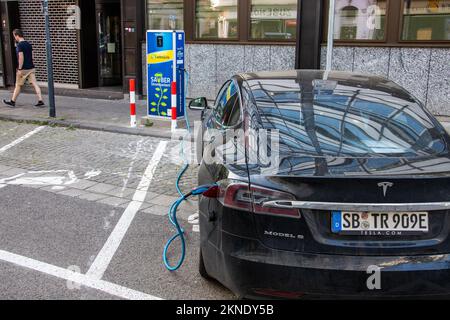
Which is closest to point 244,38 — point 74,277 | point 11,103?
point 11,103

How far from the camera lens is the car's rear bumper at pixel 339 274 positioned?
2807 mm

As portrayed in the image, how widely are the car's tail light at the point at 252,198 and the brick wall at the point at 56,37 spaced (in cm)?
1338

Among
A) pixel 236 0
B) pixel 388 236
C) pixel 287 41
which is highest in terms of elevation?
pixel 236 0

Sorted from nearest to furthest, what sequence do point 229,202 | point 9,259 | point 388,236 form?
point 388,236, point 229,202, point 9,259

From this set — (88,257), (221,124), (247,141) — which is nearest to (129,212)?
(88,257)

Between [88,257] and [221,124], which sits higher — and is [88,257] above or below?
below

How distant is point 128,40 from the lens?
533 inches

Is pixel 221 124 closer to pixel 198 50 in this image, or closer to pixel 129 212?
pixel 129 212

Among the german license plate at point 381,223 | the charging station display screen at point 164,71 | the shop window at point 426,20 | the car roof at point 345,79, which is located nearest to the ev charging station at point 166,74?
the charging station display screen at point 164,71

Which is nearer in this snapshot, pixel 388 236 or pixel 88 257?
pixel 388 236

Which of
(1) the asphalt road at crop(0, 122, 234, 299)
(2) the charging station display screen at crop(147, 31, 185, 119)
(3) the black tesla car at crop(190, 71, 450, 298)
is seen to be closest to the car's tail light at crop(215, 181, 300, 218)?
(3) the black tesla car at crop(190, 71, 450, 298)

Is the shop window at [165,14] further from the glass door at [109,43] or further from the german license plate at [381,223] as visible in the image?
the german license plate at [381,223]

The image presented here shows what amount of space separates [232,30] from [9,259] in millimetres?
9230

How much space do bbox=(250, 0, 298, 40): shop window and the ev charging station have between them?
2.78 metres
